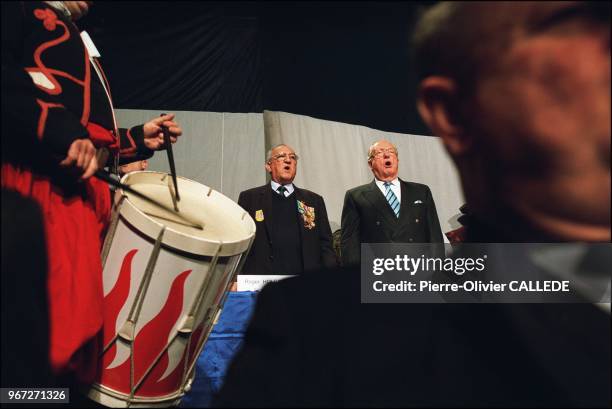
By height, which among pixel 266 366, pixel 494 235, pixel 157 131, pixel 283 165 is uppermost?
pixel 283 165

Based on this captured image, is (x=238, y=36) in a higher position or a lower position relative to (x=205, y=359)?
higher

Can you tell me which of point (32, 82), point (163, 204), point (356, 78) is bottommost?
point (163, 204)

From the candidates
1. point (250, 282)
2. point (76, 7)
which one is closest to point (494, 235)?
point (76, 7)

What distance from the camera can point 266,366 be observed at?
53cm

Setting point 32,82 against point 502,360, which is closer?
point 502,360

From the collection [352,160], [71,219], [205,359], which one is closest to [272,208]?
[205,359]

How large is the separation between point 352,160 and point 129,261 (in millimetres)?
5097

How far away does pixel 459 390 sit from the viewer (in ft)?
1.67

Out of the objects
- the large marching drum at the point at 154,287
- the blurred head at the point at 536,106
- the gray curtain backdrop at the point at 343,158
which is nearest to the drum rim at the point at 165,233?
the large marching drum at the point at 154,287

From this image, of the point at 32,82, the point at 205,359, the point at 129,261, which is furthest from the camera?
the point at 205,359

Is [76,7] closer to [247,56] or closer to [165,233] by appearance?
[165,233]

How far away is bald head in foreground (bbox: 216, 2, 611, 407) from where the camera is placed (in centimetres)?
49

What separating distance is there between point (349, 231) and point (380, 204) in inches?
12.2

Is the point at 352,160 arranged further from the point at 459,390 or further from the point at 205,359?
the point at 459,390
